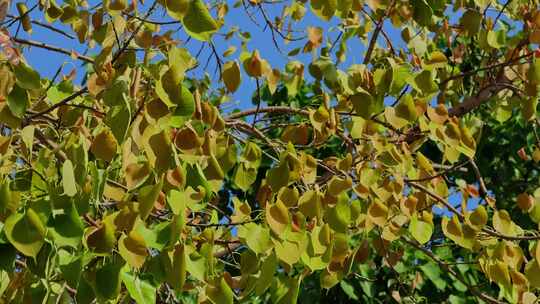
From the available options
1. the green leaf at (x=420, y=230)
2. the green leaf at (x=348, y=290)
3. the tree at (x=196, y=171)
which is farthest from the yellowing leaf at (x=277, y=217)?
the green leaf at (x=348, y=290)

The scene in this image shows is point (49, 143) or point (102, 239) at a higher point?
point (49, 143)

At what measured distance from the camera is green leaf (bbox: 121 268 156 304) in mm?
1434

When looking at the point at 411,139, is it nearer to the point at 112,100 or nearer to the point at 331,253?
the point at 331,253

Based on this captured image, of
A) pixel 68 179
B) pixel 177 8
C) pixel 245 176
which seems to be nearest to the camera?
pixel 68 179

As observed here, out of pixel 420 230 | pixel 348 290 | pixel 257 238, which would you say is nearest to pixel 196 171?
pixel 257 238

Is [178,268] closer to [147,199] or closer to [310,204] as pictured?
[147,199]

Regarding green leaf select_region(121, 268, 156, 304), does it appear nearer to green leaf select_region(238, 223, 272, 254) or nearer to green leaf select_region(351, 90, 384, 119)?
green leaf select_region(238, 223, 272, 254)

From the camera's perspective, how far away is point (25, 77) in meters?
1.38

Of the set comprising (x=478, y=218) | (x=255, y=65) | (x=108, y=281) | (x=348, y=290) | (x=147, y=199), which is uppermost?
(x=255, y=65)

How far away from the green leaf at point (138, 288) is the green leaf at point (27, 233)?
20 centimetres

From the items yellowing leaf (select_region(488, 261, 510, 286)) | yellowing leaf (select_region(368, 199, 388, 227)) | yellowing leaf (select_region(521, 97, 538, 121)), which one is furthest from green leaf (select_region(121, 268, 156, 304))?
yellowing leaf (select_region(521, 97, 538, 121))

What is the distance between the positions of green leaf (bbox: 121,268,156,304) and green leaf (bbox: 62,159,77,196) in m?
0.22

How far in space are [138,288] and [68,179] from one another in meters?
0.26

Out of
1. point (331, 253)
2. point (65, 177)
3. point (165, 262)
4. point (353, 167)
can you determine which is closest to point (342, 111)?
point (353, 167)
